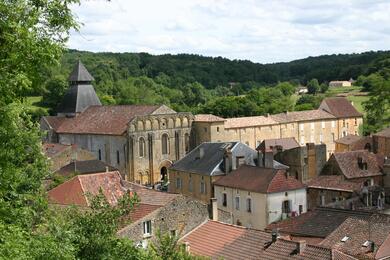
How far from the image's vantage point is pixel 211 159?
47594 mm

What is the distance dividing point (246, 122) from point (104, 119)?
17.9m

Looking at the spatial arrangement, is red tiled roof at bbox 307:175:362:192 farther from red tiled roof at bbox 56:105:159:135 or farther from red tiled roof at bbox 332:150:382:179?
red tiled roof at bbox 56:105:159:135

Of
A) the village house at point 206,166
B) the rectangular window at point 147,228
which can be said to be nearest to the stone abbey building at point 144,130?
the village house at point 206,166

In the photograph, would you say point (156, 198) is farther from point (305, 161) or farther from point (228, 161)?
point (305, 161)

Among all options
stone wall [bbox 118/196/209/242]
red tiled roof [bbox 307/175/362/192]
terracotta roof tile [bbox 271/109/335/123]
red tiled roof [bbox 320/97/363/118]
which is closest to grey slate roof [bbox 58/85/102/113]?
terracotta roof tile [bbox 271/109/335/123]

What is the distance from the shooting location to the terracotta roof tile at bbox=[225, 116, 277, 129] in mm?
72438

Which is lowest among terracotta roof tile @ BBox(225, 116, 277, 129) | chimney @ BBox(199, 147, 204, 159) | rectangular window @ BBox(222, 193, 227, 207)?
rectangular window @ BBox(222, 193, 227, 207)

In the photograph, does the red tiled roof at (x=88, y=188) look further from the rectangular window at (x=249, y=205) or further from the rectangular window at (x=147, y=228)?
the rectangular window at (x=249, y=205)

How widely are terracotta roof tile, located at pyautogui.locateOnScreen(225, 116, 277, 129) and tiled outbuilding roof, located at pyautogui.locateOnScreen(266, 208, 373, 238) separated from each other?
38784 millimetres

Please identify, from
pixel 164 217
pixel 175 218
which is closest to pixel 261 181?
pixel 175 218

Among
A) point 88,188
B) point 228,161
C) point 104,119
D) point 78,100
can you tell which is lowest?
point 228,161

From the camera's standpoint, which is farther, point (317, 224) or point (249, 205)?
point (249, 205)

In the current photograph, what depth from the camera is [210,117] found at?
68.7 meters

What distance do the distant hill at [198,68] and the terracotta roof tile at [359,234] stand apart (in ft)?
344
